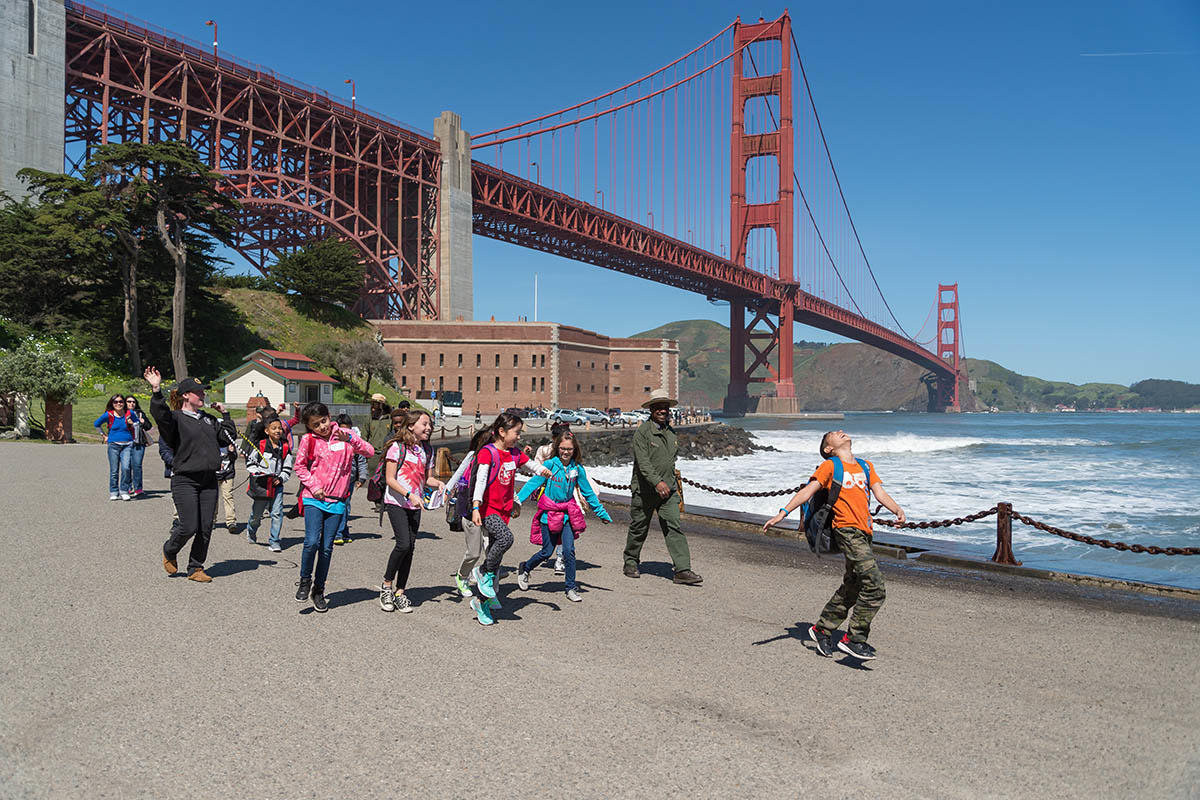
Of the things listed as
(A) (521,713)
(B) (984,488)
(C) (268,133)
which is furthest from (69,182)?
(A) (521,713)

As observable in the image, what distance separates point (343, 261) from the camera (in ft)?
197

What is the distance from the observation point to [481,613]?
21.6 ft

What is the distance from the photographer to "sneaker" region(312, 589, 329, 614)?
6.75 metres

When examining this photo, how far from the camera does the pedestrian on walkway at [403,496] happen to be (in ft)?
22.2

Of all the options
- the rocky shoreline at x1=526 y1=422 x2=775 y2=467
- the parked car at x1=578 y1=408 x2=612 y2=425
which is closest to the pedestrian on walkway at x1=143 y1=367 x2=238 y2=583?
the rocky shoreline at x1=526 y1=422 x2=775 y2=467

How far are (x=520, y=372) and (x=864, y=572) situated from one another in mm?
66448

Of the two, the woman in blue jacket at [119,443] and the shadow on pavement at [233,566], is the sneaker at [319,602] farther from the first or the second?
the woman in blue jacket at [119,443]

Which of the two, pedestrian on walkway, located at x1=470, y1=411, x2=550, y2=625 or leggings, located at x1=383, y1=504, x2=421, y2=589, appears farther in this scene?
leggings, located at x1=383, y1=504, x2=421, y2=589

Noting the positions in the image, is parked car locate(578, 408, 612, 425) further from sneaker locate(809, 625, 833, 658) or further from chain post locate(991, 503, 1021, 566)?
sneaker locate(809, 625, 833, 658)

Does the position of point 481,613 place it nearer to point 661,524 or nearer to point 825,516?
point 661,524

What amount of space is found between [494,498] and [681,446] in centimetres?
4013

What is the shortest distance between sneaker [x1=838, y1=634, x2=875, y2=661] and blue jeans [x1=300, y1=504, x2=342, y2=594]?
405 centimetres

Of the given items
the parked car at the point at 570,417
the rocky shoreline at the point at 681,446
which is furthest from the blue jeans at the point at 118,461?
the parked car at the point at 570,417

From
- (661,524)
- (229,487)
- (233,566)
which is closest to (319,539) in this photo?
(233,566)
